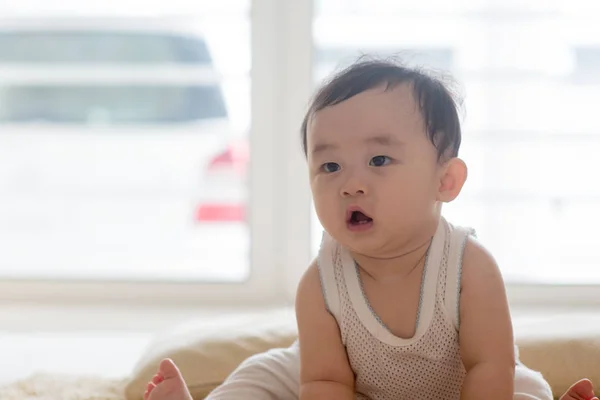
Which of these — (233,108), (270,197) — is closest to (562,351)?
(270,197)

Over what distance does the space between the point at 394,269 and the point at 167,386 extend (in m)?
0.33

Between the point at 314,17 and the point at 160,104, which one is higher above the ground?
the point at 314,17

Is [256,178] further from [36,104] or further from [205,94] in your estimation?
[36,104]

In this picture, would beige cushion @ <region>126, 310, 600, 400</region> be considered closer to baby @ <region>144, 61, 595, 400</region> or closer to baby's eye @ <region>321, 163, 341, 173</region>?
baby @ <region>144, 61, 595, 400</region>

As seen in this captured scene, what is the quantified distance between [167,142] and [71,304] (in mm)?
602

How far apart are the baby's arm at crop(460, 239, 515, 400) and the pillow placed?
1.58 ft

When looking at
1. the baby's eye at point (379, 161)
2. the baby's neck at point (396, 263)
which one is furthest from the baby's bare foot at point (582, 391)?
the baby's eye at point (379, 161)

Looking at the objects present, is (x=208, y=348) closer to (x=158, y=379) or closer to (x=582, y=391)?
(x=158, y=379)

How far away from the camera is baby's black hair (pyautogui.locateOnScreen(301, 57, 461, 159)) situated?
1095mm

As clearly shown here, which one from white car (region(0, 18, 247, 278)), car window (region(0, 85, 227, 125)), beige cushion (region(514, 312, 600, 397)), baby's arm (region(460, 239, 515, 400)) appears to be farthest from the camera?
car window (region(0, 85, 227, 125))

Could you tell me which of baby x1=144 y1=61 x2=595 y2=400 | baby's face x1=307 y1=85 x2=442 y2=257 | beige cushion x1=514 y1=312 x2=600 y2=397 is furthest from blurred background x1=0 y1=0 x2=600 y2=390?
baby's face x1=307 y1=85 x2=442 y2=257

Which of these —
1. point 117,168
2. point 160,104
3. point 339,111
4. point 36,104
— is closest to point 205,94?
point 160,104

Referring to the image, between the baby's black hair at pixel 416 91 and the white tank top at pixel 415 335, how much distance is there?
0.14m

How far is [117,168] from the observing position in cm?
273
